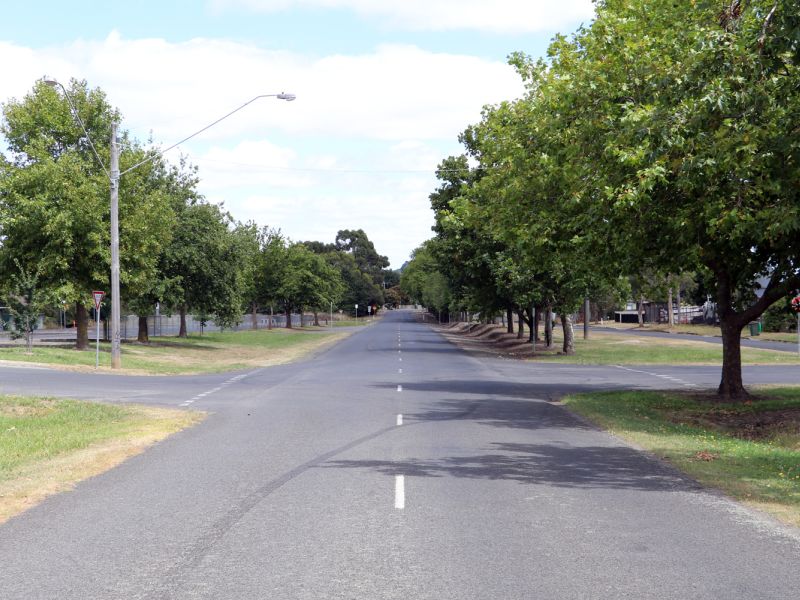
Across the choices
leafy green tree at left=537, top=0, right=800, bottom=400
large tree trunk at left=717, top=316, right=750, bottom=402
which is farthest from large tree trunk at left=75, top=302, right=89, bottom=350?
large tree trunk at left=717, top=316, right=750, bottom=402

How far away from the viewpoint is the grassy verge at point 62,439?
32.8 feet

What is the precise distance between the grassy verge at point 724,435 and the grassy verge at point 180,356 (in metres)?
19.0

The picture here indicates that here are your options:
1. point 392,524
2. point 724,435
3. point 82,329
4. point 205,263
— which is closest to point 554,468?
point 392,524

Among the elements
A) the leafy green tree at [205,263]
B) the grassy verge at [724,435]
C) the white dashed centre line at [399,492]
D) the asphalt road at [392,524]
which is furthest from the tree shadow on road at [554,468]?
the leafy green tree at [205,263]

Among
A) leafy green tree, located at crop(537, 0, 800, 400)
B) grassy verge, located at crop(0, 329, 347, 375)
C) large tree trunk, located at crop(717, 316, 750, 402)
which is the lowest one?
grassy verge, located at crop(0, 329, 347, 375)

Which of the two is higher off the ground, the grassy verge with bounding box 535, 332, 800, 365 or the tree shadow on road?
the tree shadow on road

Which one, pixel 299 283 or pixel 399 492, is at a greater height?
pixel 299 283

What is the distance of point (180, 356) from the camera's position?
145ft

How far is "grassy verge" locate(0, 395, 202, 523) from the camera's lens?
32.8 ft

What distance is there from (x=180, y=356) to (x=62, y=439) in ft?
103

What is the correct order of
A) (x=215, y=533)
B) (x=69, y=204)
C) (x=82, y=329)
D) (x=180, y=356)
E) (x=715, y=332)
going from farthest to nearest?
(x=715, y=332) < (x=180, y=356) < (x=82, y=329) < (x=69, y=204) < (x=215, y=533)

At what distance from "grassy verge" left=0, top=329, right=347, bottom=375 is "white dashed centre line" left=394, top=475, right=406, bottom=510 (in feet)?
74.9

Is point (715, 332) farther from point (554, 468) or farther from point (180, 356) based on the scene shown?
point (554, 468)

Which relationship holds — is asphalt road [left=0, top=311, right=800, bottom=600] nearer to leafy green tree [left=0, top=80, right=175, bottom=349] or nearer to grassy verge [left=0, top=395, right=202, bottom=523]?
grassy verge [left=0, top=395, right=202, bottom=523]
